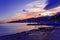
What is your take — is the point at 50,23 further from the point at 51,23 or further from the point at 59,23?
the point at 59,23

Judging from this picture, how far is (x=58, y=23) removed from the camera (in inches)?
4163

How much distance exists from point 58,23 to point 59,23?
2.08 ft

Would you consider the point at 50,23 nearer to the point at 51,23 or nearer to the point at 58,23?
the point at 51,23

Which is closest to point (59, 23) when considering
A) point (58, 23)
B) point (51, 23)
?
point (58, 23)

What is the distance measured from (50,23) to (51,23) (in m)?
0.74

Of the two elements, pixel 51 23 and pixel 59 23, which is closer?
pixel 59 23

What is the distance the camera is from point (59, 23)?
105m

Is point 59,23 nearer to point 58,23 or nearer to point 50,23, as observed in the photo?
point 58,23

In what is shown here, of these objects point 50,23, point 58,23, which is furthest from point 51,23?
point 58,23

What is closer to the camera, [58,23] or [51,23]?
[58,23]

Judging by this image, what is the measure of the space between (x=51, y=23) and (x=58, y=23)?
47.4 ft

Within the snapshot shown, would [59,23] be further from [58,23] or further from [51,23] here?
[51,23]

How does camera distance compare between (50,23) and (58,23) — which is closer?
(58,23)

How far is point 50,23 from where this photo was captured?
12044cm
